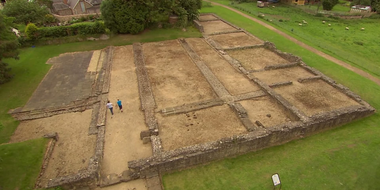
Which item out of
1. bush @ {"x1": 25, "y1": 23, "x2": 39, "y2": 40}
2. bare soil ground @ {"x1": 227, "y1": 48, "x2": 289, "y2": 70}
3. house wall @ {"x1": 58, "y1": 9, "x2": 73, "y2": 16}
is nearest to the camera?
bare soil ground @ {"x1": 227, "y1": 48, "x2": 289, "y2": 70}

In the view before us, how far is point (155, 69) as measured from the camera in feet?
70.3

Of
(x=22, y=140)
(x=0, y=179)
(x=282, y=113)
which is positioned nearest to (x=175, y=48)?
(x=282, y=113)

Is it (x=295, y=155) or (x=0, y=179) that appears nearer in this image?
(x=0, y=179)

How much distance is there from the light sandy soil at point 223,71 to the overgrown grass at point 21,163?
43.7 feet

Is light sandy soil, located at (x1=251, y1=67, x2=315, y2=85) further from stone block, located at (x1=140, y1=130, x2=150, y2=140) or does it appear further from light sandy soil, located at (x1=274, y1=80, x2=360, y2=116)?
stone block, located at (x1=140, y1=130, x2=150, y2=140)

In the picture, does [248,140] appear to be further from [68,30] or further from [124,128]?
[68,30]

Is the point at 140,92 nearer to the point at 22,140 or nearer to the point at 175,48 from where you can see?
the point at 22,140

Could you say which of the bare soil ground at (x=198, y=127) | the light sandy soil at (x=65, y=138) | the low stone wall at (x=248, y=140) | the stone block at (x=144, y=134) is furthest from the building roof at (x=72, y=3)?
the low stone wall at (x=248, y=140)

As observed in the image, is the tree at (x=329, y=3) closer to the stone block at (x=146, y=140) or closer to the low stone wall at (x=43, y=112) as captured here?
the stone block at (x=146, y=140)

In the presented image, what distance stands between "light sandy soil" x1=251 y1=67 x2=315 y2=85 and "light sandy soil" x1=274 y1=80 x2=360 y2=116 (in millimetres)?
1100

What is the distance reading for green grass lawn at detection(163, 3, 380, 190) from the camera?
10.9m

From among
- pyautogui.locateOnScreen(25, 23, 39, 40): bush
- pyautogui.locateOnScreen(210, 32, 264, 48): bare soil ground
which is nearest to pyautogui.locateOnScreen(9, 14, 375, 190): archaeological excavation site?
pyautogui.locateOnScreen(210, 32, 264, 48): bare soil ground

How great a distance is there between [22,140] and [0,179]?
346 centimetres

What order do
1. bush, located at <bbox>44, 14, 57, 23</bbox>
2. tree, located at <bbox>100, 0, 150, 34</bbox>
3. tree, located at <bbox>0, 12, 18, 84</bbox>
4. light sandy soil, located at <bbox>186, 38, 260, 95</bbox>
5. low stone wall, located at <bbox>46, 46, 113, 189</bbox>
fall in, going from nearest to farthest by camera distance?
low stone wall, located at <bbox>46, 46, 113, 189</bbox>
tree, located at <bbox>0, 12, 18, 84</bbox>
light sandy soil, located at <bbox>186, 38, 260, 95</bbox>
tree, located at <bbox>100, 0, 150, 34</bbox>
bush, located at <bbox>44, 14, 57, 23</bbox>
